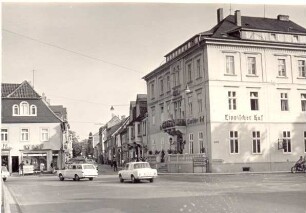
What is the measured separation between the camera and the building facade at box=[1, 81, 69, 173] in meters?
44.0

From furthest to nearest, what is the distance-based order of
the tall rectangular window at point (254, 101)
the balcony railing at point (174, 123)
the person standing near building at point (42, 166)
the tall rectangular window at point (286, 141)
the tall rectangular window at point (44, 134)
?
the tall rectangular window at point (44, 134) < the person standing near building at point (42, 166) < the balcony railing at point (174, 123) < the tall rectangular window at point (286, 141) < the tall rectangular window at point (254, 101)

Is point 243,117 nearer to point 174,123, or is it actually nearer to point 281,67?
point 281,67

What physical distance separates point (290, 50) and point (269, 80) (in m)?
2.96

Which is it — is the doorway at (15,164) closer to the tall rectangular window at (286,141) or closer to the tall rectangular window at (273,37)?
the tall rectangular window at (286,141)

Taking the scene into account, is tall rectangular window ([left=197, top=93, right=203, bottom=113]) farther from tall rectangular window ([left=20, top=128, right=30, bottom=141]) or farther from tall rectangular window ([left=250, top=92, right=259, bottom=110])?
tall rectangular window ([left=20, top=128, right=30, bottom=141])

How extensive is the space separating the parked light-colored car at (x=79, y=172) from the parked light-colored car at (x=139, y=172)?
4.44 metres

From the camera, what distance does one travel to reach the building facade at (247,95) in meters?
36.5

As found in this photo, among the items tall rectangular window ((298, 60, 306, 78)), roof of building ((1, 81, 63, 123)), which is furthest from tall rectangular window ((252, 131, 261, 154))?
roof of building ((1, 81, 63, 123))

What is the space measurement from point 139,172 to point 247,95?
14340 mm

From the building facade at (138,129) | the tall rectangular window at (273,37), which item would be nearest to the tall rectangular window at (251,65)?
the tall rectangular window at (273,37)

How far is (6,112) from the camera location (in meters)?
44.2

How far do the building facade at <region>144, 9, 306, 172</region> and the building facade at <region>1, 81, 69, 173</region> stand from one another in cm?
1620

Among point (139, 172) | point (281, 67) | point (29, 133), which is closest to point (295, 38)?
point (281, 67)

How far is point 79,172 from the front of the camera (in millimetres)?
31812
